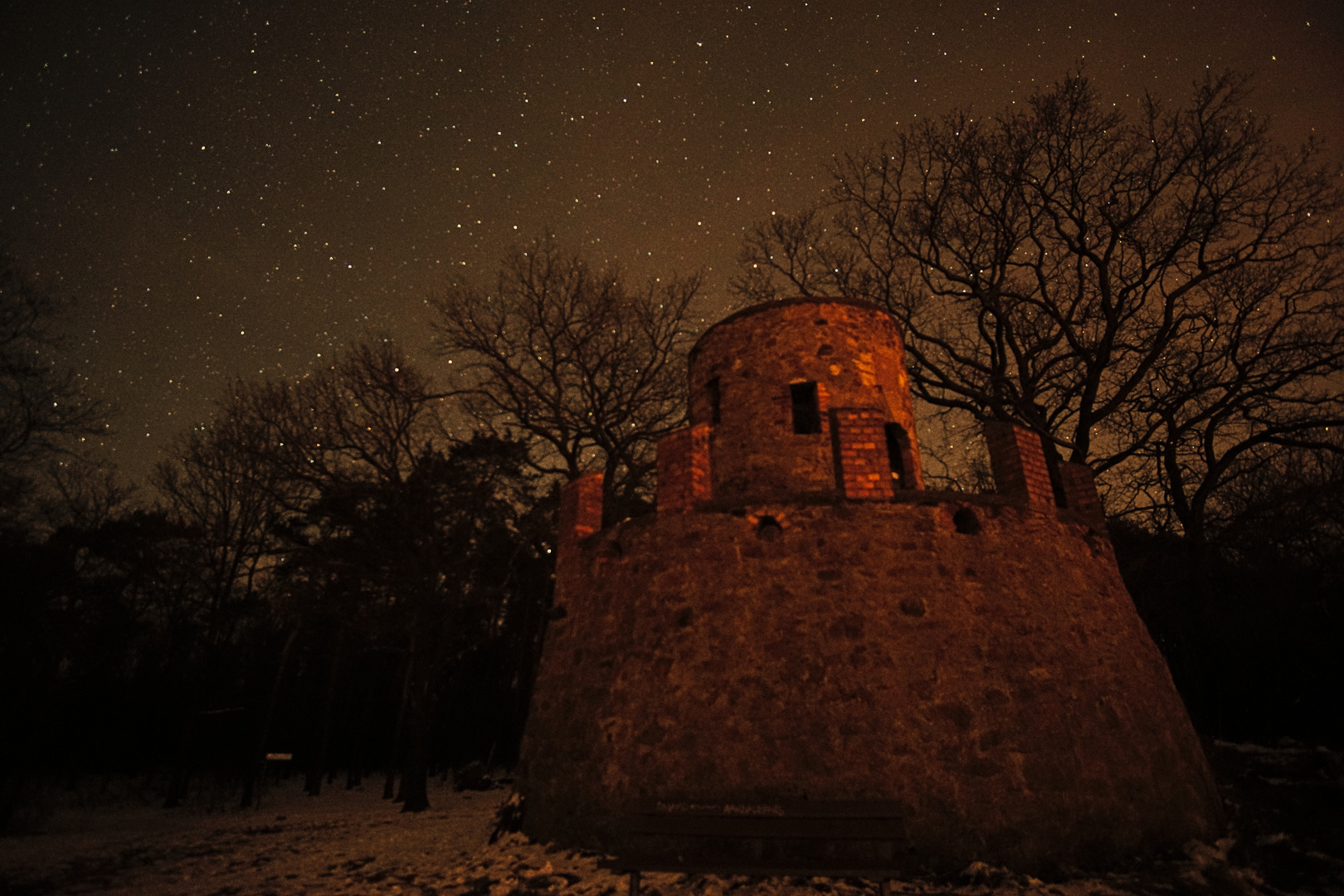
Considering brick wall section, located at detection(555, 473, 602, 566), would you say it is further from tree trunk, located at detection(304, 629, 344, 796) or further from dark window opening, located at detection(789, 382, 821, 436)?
tree trunk, located at detection(304, 629, 344, 796)

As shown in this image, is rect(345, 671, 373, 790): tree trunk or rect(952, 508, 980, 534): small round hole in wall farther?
rect(345, 671, 373, 790): tree trunk

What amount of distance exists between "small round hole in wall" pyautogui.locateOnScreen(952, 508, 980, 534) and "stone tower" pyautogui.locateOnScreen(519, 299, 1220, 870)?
29 mm

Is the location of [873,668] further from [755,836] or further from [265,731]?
[265,731]

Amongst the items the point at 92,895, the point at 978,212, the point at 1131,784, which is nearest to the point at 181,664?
the point at 92,895

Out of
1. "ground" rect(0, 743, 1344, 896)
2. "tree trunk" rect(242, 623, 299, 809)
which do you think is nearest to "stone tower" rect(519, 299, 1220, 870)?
"ground" rect(0, 743, 1344, 896)

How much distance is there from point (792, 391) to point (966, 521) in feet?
10.4

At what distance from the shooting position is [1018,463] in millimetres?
8086

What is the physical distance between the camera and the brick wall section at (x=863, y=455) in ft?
25.0

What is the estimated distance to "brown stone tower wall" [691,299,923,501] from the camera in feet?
29.8

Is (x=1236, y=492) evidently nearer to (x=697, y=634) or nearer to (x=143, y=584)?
(x=697, y=634)

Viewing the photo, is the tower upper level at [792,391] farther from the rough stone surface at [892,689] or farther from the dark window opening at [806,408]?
the rough stone surface at [892,689]

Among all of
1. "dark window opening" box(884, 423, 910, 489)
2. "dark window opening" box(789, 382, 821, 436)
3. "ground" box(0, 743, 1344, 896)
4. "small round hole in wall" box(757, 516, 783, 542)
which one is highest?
"dark window opening" box(789, 382, 821, 436)

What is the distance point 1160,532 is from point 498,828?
15.2 metres

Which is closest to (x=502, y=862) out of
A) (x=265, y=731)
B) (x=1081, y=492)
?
(x=1081, y=492)
